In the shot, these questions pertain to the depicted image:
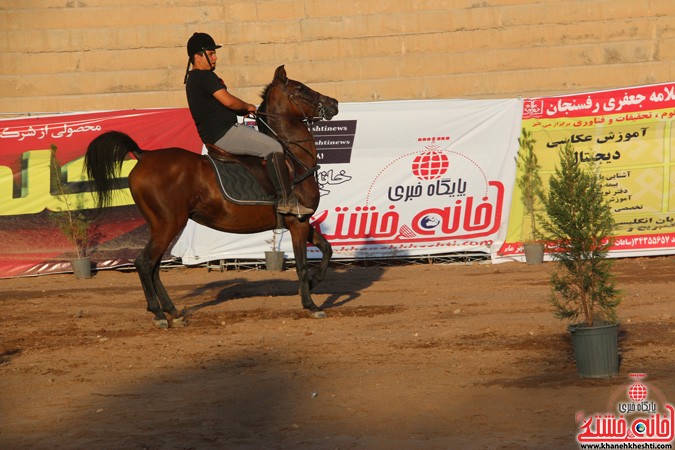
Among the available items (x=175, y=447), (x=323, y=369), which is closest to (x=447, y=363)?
(x=323, y=369)

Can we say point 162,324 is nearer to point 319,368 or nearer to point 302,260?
point 302,260

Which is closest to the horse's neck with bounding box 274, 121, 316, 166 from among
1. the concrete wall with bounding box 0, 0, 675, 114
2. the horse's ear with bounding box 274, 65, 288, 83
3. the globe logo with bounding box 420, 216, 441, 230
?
the horse's ear with bounding box 274, 65, 288, 83

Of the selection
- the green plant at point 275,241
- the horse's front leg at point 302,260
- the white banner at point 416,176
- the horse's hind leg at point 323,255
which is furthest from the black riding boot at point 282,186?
the white banner at point 416,176

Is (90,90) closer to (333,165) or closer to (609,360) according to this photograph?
Result: (333,165)

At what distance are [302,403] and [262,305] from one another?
18.9 ft

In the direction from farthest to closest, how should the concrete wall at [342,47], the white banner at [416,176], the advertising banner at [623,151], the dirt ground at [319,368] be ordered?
the concrete wall at [342,47]
the white banner at [416,176]
the advertising banner at [623,151]
the dirt ground at [319,368]

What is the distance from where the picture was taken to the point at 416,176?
18.9 m

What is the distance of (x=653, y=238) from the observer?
18.9m

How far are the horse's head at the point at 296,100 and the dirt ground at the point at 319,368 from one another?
2592 mm

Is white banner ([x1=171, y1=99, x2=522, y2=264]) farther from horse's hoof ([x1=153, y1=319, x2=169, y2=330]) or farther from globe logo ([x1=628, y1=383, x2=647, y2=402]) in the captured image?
globe logo ([x1=628, y1=383, x2=647, y2=402])

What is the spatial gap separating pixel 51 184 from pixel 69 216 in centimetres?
73

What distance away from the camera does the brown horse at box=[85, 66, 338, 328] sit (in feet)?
43.0

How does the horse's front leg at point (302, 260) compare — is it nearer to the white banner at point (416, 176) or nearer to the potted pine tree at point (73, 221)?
the white banner at point (416, 176)

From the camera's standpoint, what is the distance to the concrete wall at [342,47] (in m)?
24.5
